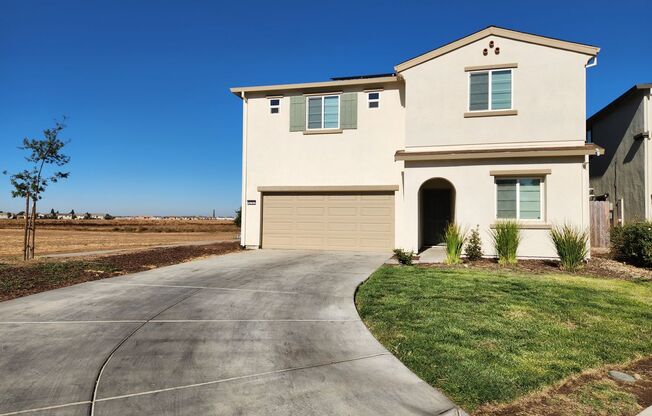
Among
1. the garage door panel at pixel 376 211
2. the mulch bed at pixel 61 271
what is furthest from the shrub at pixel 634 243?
the mulch bed at pixel 61 271

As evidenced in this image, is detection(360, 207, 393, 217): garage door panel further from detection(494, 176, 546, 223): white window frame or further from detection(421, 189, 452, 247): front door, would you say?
detection(494, 176, 546, 223): white window frame

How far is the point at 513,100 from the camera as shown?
13305 mm

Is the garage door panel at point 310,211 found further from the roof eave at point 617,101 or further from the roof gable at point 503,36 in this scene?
the roof eave at point 617,101

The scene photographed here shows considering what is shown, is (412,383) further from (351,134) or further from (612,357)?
(351,134)

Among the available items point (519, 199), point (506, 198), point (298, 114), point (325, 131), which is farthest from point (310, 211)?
point (519, 199)

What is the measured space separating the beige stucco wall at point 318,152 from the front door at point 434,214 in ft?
8.03

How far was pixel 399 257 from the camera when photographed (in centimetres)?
1192

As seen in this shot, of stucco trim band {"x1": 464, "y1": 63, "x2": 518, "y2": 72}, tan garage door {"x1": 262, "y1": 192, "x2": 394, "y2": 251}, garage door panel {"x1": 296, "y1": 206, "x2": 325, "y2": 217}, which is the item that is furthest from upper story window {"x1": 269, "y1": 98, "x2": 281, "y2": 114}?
stucco trim band {"x1": 464, "y1": 63, "x2": 518, "y2": 72}

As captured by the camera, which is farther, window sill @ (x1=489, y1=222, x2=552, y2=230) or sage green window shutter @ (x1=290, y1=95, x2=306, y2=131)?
sage green window shutter @ (x1=290, y1=95, x2=306, y2=131)

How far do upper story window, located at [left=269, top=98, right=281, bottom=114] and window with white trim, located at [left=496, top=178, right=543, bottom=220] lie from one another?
8.95 m

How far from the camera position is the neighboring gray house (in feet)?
Result: 52.1

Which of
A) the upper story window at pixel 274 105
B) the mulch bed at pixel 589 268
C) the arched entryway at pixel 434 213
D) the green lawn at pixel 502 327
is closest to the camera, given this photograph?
the green lawn at pixel 502 327

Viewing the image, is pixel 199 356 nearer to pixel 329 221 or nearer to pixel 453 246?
pixel 453 246

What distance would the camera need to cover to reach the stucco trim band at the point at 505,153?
12.2 m
